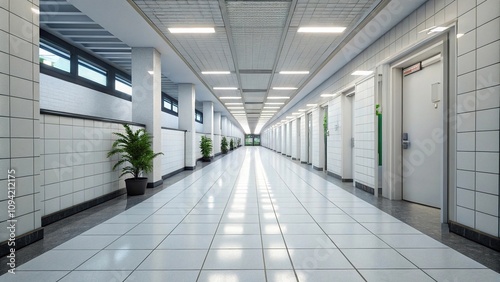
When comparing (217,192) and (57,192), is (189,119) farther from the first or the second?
(57,192)

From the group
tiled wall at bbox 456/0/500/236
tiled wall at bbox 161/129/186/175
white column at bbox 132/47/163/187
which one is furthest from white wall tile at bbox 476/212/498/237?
tiled wall at bbox 161/129/186/175

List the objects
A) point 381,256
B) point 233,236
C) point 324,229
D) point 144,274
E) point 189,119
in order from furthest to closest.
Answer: point 189,119 < point 324,229 < point 233,236 < point 381,256 < point 144,274

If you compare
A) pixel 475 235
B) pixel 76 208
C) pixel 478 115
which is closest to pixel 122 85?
pixel 76 208

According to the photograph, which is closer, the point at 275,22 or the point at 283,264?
the point at 283,264

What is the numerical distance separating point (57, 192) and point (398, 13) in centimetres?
563

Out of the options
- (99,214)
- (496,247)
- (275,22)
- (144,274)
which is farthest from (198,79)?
(496,247)

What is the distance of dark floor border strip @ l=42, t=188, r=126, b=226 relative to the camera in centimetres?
326

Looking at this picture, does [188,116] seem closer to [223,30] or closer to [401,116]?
[223,30]

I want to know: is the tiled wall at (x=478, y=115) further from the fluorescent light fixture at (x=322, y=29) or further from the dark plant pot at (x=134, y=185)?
the dark plant pot at (x=134, y=185)

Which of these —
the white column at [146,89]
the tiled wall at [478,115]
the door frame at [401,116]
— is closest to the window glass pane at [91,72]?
the white column at [146,89]

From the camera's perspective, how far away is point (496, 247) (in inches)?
95.8

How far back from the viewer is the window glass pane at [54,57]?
5.51 m

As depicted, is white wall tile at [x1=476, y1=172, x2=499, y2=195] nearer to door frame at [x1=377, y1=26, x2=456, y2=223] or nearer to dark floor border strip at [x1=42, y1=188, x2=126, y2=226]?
door frame at [x1=377, y1=26, x2=456, y2=223]

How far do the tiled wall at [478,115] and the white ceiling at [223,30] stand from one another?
1223 millimetres
